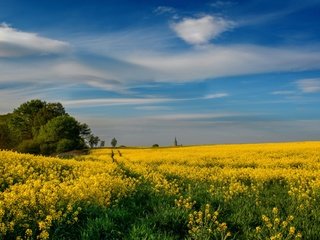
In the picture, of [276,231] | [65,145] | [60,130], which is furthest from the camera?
[60,130]

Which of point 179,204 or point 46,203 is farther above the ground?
point 46,203

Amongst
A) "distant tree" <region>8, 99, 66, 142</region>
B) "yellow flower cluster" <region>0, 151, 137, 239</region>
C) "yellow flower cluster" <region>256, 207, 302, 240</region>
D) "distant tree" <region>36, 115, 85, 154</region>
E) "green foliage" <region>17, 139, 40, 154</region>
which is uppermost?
"distant tree" <region>8, 99, 66, 142</region>

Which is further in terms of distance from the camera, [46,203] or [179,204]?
[179,204]

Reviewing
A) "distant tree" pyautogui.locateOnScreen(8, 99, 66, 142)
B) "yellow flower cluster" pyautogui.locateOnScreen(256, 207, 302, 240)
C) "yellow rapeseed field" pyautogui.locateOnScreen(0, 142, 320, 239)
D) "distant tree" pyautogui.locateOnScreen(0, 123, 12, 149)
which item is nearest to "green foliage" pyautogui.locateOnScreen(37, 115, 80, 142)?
"distant tree" pyautogui.locateOnScreen(8, 99, 66, 142)

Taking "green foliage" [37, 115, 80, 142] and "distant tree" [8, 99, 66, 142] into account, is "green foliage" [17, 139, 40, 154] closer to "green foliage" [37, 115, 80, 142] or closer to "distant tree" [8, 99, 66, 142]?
"green foliage" [37, 115, 80, 142]

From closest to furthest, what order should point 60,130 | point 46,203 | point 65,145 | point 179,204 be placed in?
point 46,203 → point 179,204 → point 65,145 → point 60,130

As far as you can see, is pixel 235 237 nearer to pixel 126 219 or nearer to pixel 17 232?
pixel 126 219

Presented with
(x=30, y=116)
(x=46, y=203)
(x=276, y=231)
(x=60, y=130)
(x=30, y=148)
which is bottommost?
(x=276, y=231)

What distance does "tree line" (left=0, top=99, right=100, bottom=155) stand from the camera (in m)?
→ 67.2

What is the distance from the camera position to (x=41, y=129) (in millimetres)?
71188

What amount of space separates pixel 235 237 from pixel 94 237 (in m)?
3.06

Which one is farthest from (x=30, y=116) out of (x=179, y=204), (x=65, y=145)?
(x=179, y=204)

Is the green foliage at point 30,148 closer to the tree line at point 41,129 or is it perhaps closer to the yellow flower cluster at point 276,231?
the tree line at point 41,129

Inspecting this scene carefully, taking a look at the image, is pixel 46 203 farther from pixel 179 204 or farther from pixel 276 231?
pixel 276 231
